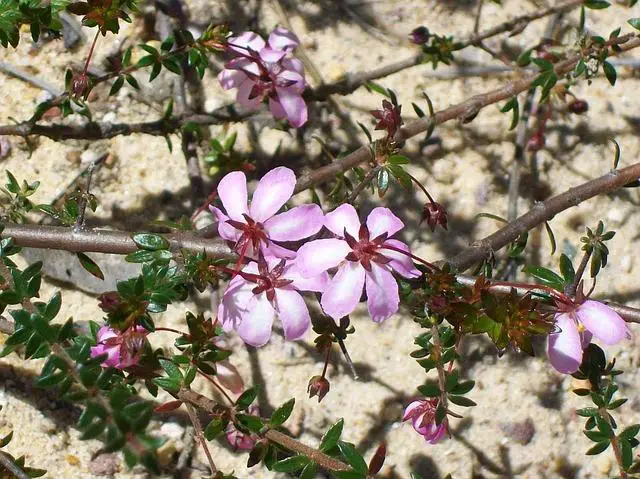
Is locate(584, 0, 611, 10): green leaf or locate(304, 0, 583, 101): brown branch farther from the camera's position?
locate(304, 0, 583, 101): brown branch

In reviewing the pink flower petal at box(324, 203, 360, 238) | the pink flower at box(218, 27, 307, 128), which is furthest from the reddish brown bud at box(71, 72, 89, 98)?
the pink flower petal at box(324, 203, 360, 238)

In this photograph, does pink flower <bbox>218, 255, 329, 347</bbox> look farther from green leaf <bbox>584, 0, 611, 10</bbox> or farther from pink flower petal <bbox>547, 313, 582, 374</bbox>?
green leaf <bbox>584, 0, 611, 10</bbox>

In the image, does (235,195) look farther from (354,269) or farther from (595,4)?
(595,4)

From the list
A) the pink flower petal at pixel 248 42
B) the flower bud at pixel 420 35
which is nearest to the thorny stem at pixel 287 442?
the pink flower petal at pixel 248 42

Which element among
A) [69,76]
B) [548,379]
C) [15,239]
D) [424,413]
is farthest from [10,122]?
[548,379]

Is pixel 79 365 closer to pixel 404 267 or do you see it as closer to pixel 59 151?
pixel 404 267

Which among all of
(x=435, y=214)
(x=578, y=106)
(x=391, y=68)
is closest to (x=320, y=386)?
(x=435, y=214)
